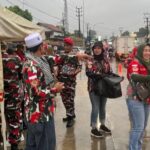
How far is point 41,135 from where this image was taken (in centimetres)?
477

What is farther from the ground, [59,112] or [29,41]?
[29,41]

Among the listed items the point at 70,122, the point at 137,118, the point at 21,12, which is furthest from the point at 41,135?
the point at 21,12

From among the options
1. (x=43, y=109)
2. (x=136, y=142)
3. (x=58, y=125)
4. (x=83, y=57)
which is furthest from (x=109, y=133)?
(x=43, y=109)

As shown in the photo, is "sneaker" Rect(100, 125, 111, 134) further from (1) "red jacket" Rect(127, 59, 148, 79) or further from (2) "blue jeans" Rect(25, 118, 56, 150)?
(2) "blue jeans" Rect(25, 118, 56, 150)

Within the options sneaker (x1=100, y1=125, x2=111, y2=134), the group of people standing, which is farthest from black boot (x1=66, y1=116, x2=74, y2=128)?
sneaker (x1=100, y1=125, x2=111, y2=134)

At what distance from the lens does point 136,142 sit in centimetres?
593

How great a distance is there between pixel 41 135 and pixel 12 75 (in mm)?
1837

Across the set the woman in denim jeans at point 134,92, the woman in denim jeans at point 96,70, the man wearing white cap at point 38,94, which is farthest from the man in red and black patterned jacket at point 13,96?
the woman in denim jeans at point 134,92

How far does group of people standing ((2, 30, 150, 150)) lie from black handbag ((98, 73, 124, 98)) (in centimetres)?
10

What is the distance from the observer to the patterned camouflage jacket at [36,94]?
4.66 m

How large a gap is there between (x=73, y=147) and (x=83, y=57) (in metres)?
2.00

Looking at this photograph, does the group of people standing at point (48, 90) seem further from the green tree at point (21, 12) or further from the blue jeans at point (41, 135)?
the green tree at point (21, 12)

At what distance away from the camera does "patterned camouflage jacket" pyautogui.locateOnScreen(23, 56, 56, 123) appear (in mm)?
4656

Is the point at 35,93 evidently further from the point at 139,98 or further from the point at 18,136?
the point at 18,136
